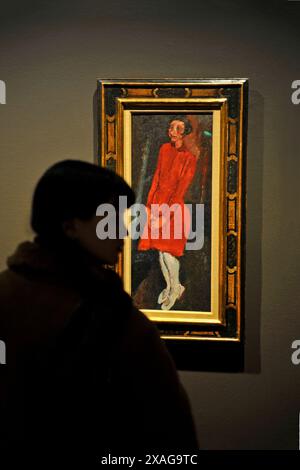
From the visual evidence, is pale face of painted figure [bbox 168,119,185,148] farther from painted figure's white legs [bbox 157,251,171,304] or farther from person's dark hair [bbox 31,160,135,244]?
person's dark hair [bbox 31,160,135,244]

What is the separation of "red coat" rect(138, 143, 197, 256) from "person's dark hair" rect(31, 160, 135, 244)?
677 mm

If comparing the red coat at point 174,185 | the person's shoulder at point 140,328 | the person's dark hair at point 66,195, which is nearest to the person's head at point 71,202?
the person's dark hair at point 66,195

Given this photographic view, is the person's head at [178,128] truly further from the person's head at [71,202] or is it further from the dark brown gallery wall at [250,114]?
the person's head at [71,202]

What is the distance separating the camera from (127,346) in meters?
0.96

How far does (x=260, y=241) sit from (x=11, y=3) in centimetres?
108

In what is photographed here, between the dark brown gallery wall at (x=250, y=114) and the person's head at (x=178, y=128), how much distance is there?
0.46 ft

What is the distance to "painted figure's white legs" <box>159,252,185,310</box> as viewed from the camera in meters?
1.65

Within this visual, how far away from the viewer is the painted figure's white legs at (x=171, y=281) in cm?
165

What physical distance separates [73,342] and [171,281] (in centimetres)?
77

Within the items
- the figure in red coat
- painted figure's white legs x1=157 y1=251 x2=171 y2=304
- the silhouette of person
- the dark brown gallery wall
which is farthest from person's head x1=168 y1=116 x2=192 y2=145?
the silhouette of person

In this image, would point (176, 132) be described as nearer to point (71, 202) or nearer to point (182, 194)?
point (182, 194)

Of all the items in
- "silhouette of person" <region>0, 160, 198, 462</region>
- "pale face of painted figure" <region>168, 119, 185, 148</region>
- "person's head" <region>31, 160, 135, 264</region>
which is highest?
"pale face of painted figure" <region>168, 119, 185, 148</region>

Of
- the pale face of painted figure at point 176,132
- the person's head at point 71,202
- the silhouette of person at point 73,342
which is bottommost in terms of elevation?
the silhouette of person at point 73,342
